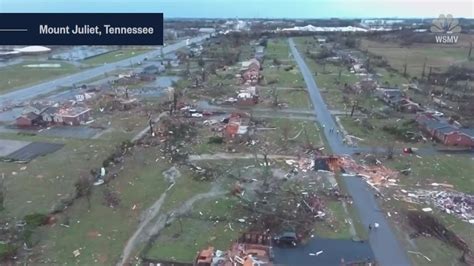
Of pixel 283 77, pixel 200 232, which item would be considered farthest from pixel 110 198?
pixel 283 77

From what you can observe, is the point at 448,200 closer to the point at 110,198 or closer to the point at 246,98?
the point at 110,198

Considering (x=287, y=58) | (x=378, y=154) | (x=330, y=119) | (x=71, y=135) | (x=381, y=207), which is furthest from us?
(x=287, y=58)

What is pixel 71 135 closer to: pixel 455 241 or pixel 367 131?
pixel 367 131

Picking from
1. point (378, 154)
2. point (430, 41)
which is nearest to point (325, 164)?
point (378, 154)

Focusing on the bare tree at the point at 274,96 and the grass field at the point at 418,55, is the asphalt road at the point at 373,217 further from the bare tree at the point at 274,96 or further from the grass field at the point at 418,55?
the grass field at the point at 418,55

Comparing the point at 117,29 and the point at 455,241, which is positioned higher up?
the point at 117,29

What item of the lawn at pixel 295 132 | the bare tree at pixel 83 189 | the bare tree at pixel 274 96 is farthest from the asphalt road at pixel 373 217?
the bare tree at pixel 83 189
